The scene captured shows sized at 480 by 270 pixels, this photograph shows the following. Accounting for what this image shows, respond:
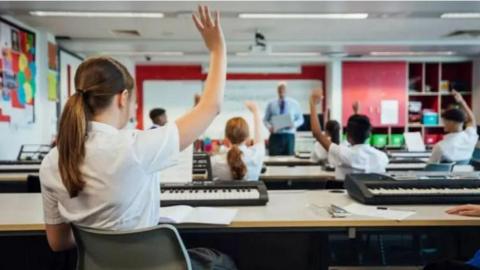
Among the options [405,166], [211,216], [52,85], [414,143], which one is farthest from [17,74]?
[414,143]

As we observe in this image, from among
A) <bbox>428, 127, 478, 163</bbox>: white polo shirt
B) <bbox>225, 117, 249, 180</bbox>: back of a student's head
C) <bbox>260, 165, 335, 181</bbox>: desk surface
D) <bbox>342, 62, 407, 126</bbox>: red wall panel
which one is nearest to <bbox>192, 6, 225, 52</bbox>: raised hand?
<bbox>225, 117, 249, 180</bbox>: back of a student's head

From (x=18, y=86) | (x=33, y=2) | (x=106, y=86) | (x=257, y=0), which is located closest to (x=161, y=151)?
(x=106, y=86)

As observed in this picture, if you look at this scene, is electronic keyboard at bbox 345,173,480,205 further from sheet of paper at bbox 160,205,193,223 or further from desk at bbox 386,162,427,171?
desk at bbox 386,162,427,171

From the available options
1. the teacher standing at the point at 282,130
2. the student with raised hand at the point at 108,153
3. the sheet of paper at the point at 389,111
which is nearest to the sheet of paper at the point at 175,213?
the student with raised hand at the point at 108,153

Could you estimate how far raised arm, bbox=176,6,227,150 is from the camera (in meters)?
1.29

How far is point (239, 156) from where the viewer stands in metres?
2.91

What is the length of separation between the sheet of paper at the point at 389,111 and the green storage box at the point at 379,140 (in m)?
0.32

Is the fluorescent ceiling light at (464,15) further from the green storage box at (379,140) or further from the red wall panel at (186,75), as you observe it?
the red wall panel at (186,75)

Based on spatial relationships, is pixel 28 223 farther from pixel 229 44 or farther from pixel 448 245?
pixel 229 44

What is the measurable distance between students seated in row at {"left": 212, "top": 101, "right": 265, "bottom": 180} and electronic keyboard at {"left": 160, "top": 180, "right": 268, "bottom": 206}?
0.83m

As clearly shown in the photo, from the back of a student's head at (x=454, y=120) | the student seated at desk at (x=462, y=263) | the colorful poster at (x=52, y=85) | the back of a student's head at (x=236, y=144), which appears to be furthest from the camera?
the colorful poster at (x=52, y=85)

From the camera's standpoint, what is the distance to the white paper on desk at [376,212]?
5.27 feet

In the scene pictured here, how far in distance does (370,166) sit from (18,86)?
13.9 feet

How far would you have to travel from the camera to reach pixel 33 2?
4320mm
